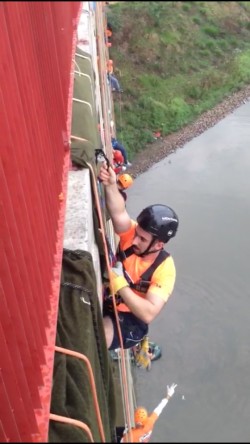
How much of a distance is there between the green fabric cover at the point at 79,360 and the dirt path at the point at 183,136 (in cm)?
1185

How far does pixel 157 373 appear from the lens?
27.9 ft

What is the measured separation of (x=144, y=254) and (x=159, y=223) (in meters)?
0.21

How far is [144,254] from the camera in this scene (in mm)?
3100

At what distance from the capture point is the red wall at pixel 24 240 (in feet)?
5.74

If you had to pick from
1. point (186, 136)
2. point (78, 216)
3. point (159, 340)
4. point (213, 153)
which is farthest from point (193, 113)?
point (78, 216)

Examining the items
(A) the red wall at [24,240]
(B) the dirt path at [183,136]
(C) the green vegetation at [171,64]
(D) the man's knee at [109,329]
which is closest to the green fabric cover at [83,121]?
(D) the man's knee at [109,329]

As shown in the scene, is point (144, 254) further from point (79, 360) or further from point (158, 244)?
point (79, 360)

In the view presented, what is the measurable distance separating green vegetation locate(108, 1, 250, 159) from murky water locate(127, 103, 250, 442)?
7.64 ft

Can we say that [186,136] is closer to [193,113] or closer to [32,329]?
[193,113]

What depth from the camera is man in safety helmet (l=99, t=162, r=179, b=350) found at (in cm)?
287

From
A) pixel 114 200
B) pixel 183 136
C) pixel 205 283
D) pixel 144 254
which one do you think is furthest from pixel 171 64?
pixel 144 254

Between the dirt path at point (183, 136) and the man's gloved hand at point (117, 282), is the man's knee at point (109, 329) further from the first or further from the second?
the dirt path at point (183, 136)

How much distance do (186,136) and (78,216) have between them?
13958 mm

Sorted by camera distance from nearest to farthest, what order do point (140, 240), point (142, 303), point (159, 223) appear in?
1. point (142, 303)
2. point (159, 223)
3. point (140, 240)
